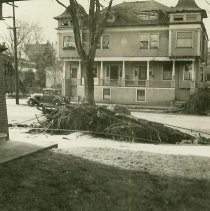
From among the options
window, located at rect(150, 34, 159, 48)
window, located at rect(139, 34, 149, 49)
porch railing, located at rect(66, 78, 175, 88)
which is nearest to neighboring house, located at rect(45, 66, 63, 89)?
porch railing, located at rect(66, 78, 175, 88)

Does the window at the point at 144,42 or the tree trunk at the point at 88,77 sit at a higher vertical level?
the window at the point at 144,42

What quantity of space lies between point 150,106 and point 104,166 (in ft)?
98.4

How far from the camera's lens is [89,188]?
7164 mm

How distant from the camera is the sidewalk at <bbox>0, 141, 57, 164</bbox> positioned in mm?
8539

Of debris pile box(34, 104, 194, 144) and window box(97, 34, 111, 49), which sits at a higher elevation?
window box(97, 34, 111, 49)

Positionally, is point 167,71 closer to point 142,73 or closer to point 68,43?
point 142,73

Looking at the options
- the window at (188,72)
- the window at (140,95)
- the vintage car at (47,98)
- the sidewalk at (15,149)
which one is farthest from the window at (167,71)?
the sidewalk at (15,149)

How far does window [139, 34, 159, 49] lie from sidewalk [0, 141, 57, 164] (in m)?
32.2

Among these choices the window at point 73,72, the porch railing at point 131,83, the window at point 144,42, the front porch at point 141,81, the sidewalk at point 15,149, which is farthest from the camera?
the window at point 73,72

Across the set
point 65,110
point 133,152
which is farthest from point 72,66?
point 133,152

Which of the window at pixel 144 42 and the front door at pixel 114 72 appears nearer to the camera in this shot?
the window at pixel 144 42

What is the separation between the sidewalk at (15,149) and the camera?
8539mm

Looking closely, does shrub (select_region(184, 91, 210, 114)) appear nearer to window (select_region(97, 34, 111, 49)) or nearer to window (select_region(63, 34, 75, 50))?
window (select_region(97, 34, 111, 49))

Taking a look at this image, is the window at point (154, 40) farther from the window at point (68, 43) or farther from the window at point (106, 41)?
the window at point (68, 43)
